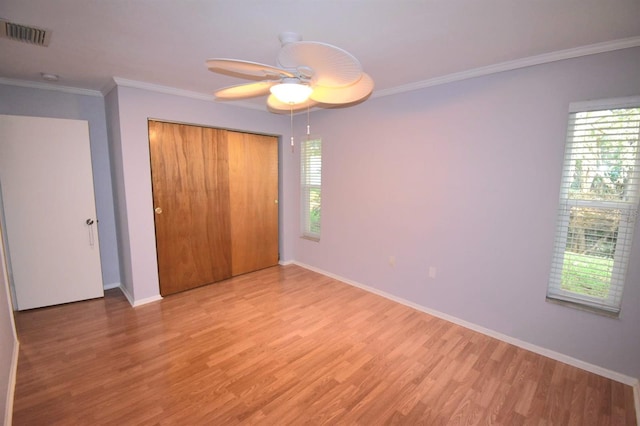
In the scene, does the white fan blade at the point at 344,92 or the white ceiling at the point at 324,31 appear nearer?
the white ceiling at the point at 324,31

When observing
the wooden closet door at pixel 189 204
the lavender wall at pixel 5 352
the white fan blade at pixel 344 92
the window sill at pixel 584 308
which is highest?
the white fan blade at pixel 344 92

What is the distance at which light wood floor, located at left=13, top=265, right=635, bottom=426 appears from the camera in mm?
1735

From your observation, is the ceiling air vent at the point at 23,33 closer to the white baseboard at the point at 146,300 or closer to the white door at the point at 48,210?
the white door at the point at 48,210

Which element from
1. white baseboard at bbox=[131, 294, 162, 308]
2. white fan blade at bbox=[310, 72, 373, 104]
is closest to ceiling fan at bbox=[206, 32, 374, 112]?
white fan blade at bbox=[310, 72, 373, 104]

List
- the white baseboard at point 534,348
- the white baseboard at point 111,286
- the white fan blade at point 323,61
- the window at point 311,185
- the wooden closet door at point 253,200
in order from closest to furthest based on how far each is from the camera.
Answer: the white fan blade at point 323,61 < the white baseboard at point 534,348 < the white baseboard at point 111,286 < the wooden closet door at point 253,200 < the window at point 311,185

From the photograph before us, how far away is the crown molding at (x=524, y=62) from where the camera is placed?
1.87 metres

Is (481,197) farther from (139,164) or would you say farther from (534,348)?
(139,164)

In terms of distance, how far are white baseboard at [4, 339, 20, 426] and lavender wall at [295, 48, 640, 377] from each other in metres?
3.04

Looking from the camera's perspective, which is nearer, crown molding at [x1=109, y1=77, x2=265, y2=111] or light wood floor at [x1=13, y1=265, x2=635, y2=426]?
light wood floor at [x1=13, y1=265, x2=635, y2=426]

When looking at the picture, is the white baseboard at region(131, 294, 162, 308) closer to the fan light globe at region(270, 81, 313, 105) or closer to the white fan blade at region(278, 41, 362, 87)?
the fan light globe at region(270, 81, 313, 105)

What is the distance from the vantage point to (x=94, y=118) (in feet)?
10.7

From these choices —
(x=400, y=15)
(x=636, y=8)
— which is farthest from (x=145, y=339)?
(x=636, y=8)

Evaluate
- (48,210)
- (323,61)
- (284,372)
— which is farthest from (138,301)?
(323,61)

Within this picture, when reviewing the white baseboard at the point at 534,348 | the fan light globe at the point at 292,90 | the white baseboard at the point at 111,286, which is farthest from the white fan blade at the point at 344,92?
the white baseboard at the point at 111,286
